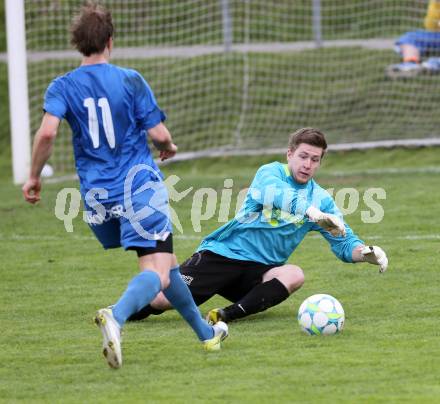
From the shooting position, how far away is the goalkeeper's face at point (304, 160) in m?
6.41

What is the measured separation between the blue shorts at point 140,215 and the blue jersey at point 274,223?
131 centimetres

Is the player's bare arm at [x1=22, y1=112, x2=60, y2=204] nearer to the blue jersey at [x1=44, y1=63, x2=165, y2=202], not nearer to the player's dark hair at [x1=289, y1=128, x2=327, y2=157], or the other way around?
the blue jersey at [x1=44, y1=63, x2=165, y2=202]

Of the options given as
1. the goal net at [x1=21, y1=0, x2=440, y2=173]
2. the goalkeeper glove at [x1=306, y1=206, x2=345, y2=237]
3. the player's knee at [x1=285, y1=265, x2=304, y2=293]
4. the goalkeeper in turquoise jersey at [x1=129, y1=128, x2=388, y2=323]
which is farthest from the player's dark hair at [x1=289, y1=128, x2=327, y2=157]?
the goal net at [x1=21, y1=0, x2=440, y2=173]

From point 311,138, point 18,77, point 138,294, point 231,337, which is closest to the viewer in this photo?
point 138,294

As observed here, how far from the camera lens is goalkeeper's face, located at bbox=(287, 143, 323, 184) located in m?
6.41

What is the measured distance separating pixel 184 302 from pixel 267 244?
1410mm

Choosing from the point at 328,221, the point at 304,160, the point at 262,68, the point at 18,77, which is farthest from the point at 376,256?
the point at 262,68

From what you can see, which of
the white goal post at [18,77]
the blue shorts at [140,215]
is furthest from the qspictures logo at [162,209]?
the white goal post at [18,77]

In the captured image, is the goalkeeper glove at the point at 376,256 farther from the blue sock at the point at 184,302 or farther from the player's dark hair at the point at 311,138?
the blue sock at the point at 184,302

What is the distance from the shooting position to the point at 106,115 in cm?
521

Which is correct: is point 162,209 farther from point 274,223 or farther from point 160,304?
point 274,223

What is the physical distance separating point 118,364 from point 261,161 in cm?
1029

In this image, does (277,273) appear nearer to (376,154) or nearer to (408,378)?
(408,378)

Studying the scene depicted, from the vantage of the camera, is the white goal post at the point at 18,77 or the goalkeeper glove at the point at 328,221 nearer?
the goalkeeper glove at the point at 328,221
